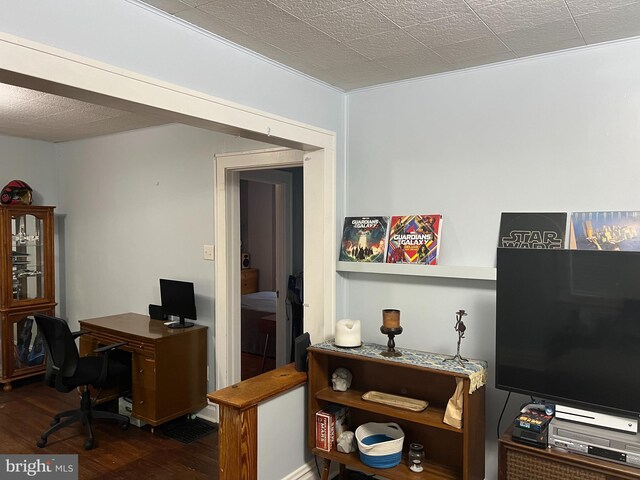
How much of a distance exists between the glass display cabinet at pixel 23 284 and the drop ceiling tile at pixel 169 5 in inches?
136

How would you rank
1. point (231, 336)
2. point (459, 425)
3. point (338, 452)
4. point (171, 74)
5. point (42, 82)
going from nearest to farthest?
point (42, 82) < point (171, 74) < point (459, 425) < point (338, 452) < point (231, 336)

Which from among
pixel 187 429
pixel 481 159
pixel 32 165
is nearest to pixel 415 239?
pixel 481 159

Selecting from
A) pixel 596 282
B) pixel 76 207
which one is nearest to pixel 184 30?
pixel 596 282

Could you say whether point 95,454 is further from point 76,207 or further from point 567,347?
point 567,347

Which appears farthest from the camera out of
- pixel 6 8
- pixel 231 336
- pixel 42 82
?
pixel 231 336

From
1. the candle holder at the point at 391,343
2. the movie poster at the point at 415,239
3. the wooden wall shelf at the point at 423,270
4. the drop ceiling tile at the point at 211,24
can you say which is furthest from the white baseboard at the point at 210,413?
the drop ceiling tile at the point at 211,24

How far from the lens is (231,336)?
11.9 feet

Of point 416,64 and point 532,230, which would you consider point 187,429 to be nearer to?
point 532,230

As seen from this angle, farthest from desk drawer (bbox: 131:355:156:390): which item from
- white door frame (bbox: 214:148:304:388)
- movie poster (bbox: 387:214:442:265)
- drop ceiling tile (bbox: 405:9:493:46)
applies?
drop ceiling tile (bbox: 405:9:493:46)

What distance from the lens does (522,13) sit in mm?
1872

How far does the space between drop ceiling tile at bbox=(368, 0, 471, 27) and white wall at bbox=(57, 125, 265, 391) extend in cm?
162

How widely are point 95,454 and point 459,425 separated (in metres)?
2.42

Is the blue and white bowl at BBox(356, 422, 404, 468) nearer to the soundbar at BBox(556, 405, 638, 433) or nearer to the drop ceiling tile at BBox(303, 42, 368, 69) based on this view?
the soundbar at BBox(556, 405, 638, 433)

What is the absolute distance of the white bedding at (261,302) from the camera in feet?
17.7
